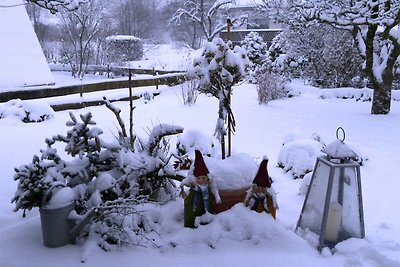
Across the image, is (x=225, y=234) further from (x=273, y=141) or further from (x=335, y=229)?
(x=273, y=141)

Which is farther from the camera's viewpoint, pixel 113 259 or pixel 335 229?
pixel 335 229

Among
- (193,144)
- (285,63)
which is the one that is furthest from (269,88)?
(193,144)

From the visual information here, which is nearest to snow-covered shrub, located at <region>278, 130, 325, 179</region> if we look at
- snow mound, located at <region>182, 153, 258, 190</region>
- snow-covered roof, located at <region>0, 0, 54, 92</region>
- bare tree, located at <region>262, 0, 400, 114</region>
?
snow mound, located at <region>182, 153, 258, 190</region>

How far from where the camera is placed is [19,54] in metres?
11.5

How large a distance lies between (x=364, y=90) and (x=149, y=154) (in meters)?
9.69

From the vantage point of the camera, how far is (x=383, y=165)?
16.5 ft

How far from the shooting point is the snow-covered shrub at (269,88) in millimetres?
10179

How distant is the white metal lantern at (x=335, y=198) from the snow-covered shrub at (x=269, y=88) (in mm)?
7443

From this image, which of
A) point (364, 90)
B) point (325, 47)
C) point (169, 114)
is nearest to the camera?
point (169, 114)

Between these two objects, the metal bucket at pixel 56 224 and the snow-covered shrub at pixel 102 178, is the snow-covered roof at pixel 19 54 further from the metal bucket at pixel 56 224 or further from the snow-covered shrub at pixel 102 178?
the metal bucket at pixel 56 224

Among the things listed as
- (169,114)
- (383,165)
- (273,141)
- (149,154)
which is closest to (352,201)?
(149,154)

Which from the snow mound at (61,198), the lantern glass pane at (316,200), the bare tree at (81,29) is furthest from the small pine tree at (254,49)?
the snow mound at (61,198)

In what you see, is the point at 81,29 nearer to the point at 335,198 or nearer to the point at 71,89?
the point at 71,89

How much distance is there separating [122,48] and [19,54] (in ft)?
42.6
